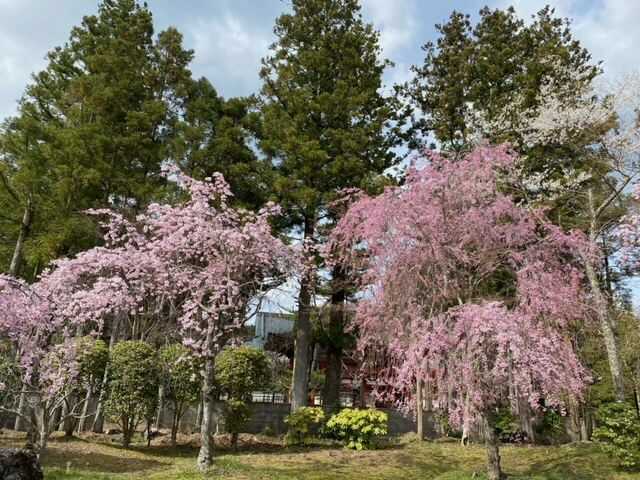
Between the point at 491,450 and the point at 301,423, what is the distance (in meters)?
5.11

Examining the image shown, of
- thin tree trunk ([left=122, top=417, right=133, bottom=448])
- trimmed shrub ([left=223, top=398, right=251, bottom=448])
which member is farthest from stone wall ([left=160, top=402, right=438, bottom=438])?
thin tree trunk ([left=122, top=417, right=133, bottom=448])

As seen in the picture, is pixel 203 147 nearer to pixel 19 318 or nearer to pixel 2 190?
pixel 2 190

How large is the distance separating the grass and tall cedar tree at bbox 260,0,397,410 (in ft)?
10.2

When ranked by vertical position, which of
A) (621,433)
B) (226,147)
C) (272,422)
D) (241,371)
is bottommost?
(272,422)

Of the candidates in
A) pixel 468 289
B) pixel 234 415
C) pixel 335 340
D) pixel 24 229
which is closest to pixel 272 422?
pixel 335 340

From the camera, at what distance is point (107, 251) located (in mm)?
9352

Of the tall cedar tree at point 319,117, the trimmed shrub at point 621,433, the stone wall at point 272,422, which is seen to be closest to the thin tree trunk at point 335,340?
the tall cedar tree at point 319,117

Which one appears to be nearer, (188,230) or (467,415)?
(467,415)

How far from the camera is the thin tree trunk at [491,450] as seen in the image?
738 cm

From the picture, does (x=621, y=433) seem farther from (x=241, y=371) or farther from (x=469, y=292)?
(x=241, y=371)

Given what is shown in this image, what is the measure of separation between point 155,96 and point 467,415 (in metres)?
12.9

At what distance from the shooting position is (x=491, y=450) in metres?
7.48

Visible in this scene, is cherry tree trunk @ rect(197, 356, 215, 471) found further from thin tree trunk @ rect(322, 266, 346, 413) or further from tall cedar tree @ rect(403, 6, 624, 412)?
tall cedar tree @ rect(403, 6, 624, 412)

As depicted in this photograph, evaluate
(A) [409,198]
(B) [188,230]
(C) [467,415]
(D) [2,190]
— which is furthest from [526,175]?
(D) [2,190]
